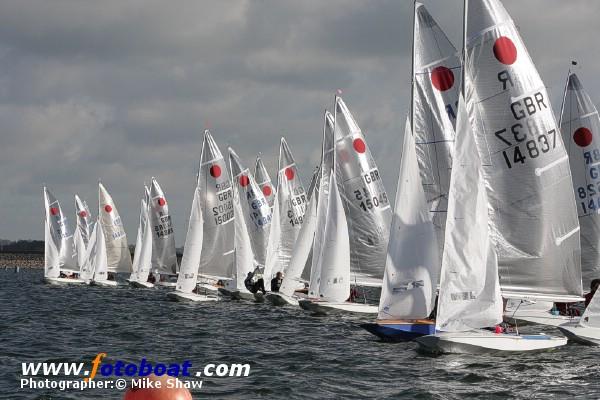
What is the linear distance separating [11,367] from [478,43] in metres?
14.2

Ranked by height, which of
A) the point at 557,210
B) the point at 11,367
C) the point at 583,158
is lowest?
the point at 11,367

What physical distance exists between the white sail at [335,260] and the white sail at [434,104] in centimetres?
642

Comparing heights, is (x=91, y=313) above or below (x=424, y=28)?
below

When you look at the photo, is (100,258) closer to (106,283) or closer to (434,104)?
(106,283)

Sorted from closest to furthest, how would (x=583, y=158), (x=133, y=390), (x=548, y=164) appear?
1. (x=133, y=390)
2. (x=548, y=164)
3. (x=583, y=158)

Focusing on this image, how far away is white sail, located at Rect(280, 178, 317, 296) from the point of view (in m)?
39.1

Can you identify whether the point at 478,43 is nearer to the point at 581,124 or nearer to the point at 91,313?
the point at 581,124

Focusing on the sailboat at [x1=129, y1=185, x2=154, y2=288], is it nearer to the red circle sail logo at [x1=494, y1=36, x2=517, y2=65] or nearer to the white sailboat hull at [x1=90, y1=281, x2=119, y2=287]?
the white sailboat hull at [x1=90, y1=281, x2=119, y2=287]

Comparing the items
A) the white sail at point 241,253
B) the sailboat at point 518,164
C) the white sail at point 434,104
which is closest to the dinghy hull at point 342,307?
the white sail at point 434,104

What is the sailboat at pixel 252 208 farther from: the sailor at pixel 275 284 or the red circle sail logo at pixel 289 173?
the sailor at pixel 275 284

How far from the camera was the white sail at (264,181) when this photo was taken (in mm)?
55031

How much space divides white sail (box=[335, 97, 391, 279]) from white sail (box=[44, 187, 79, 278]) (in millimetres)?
39861

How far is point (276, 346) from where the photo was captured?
24.5 metres

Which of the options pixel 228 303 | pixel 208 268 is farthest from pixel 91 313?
pixel 208 268
